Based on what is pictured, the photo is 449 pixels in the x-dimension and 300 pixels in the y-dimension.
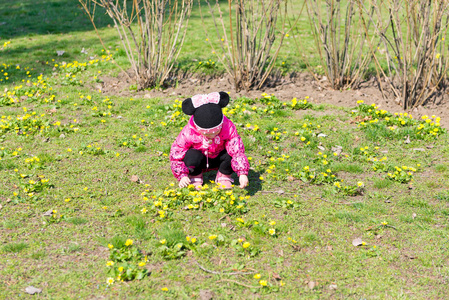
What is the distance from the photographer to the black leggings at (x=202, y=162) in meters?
4.30

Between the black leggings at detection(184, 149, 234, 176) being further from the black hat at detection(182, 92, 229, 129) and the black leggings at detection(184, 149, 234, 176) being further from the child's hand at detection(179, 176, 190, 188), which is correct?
the black hat at detection(182, 92, 229, 129)

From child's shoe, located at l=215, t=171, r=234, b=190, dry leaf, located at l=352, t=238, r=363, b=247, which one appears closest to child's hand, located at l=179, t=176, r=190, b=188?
child's shoe, located at l=215, t=171, r=234, b=190

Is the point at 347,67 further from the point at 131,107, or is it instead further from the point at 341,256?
the point at 341,256

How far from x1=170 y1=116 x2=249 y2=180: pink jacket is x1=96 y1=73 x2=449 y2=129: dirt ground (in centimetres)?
276

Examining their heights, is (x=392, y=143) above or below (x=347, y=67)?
below

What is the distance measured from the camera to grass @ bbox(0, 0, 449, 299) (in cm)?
329

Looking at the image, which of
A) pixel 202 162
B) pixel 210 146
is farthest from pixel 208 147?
pixel 202 162

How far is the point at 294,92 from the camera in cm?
736

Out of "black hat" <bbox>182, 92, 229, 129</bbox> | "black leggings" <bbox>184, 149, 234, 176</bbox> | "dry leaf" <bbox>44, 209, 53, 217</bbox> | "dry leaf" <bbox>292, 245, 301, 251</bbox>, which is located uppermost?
"black hat" <bbox>182, 92, 229, 129</bbox>

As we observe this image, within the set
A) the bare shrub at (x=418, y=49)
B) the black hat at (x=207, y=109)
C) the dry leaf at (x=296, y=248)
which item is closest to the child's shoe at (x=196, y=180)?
the black hat at (x=207, y=109)

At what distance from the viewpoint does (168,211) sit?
161 inches

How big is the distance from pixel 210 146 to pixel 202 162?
7.7 inches

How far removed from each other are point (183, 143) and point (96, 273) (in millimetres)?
1522

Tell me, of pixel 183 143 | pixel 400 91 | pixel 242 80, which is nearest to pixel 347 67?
pixel 400 91
